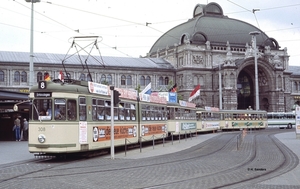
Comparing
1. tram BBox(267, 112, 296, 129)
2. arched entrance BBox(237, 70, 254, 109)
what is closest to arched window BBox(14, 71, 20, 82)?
tram BBox(267, 112, 296, 129)

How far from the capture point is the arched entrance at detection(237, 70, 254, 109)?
102 meters

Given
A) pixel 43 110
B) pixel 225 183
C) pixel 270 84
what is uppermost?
pixel 270 84

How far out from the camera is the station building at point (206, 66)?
3460 inches

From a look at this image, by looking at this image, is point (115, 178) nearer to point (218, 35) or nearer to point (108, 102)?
point (108, 102)

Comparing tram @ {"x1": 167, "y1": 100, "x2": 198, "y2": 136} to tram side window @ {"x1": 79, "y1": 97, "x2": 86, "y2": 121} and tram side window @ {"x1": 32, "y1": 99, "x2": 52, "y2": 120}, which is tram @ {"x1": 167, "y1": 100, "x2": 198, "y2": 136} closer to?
tram side window @ {"x1": 79, "y1": 97, "x2": 86, "y2": 121}

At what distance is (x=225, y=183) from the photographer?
40.1ft

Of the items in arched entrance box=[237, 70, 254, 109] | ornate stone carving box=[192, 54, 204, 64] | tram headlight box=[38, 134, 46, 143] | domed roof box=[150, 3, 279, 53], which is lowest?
tram headlight box=[38, 134, 46, 143]

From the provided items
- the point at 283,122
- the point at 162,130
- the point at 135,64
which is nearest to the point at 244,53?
the point at 135,64

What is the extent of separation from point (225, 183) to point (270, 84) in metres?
88.9

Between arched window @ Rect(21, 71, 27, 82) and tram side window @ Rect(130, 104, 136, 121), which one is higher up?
arched window @ Rect(21, 71, 27, 82)

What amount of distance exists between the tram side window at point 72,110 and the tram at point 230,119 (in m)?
30.1

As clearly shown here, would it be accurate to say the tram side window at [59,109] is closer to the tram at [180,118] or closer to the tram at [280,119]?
the tram at [180,118]

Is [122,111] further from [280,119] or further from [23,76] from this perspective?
[23,76]

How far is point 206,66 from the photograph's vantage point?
95.2 metres
